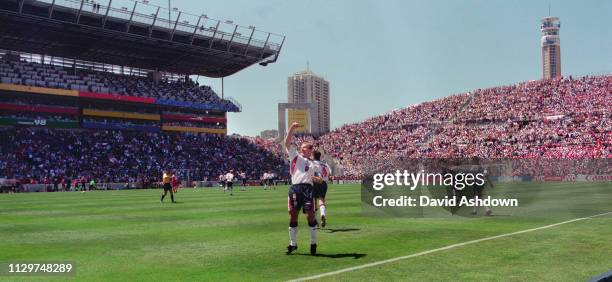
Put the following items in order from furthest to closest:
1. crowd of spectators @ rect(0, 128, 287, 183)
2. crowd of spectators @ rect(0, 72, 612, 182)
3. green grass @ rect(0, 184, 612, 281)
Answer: crowd of spectators @ rect(0, 72, 612, 182)
crowd of spectators @ rect(0, 128, 287, 183)
green grass @ rect(0, 184, 612, 281)

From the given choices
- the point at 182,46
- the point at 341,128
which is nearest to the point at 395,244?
the point at 182,46

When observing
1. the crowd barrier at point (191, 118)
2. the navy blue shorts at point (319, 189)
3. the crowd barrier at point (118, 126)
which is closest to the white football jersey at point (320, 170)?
the navy blue shorts at point (319, 189)

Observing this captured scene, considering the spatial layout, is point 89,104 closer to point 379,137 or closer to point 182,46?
point 182,46

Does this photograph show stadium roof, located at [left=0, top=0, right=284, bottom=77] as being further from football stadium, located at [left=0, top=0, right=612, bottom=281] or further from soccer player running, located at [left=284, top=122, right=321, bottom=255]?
soccer player running, located at [left=284, top=122, right=321, bottom=255]

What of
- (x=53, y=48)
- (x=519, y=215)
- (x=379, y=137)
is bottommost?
→ (x=519, y=215)

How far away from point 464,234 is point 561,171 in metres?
48.2

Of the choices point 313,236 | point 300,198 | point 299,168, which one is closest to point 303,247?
point 313,236

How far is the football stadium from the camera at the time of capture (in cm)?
1039

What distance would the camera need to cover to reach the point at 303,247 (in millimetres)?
12086

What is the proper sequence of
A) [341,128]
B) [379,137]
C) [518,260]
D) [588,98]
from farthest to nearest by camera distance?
[341,128] → [379,137] → [588,98] → [518,260]

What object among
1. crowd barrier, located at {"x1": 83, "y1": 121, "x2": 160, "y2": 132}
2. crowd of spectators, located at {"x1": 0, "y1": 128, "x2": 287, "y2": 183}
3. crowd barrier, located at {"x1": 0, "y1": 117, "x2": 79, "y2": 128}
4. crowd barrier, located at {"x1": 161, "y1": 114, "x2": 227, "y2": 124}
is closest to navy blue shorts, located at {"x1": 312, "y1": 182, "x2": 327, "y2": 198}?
crowd of spectators, located at {"x1": 0, "y1": 128, "x2": 287, "y2": 183}

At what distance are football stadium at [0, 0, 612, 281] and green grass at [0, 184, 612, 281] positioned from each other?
0.24 feet

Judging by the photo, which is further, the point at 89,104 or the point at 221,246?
the point at 89,104

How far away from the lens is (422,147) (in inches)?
3059
